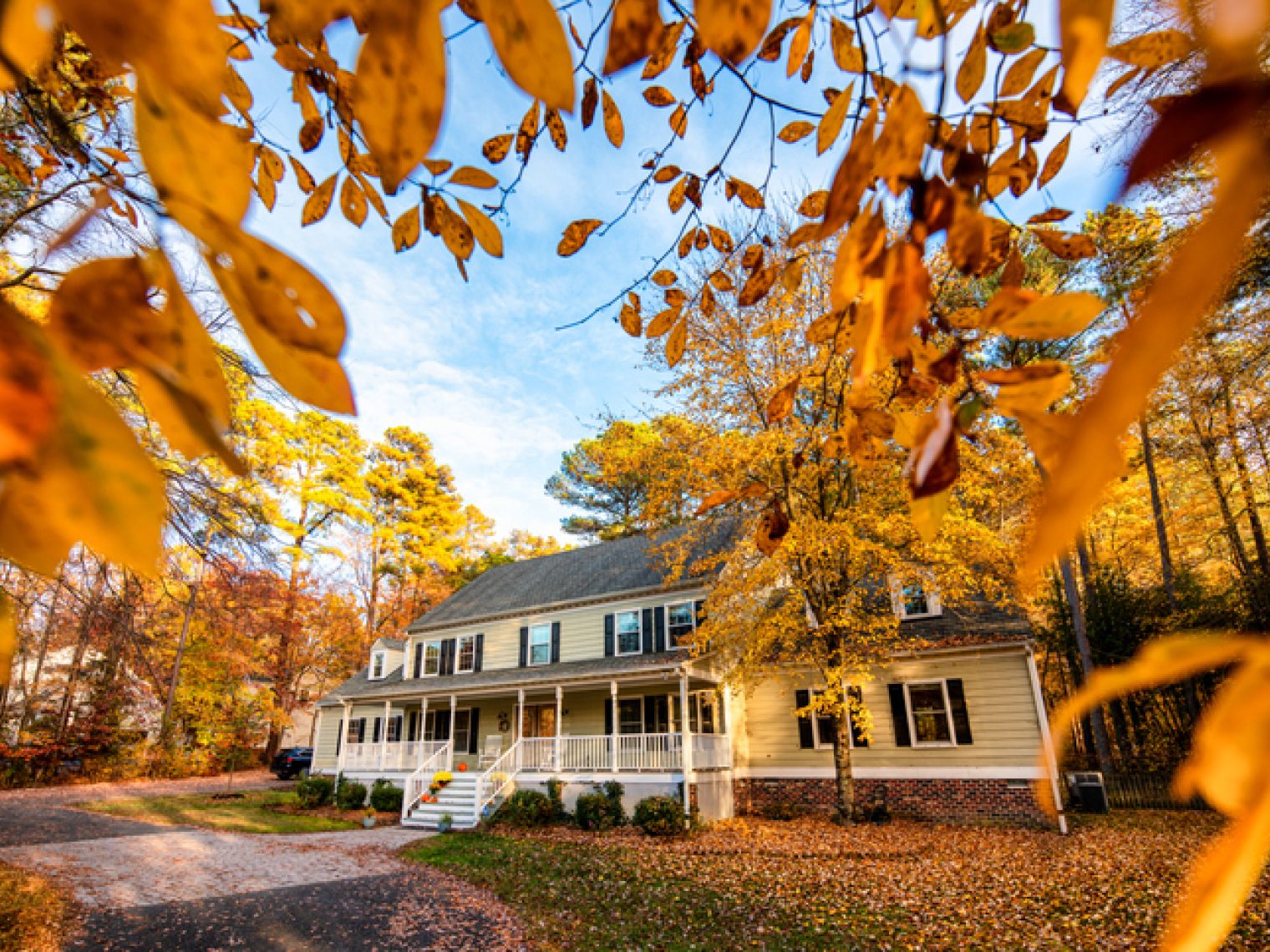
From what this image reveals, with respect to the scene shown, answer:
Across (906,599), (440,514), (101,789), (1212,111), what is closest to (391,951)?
(1212,111)

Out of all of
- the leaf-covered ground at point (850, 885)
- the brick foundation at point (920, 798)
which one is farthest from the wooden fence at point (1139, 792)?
the brick foundation at point (920, 798)

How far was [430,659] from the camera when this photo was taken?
2194cm

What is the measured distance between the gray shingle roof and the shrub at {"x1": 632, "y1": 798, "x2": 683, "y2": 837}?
18.1 feet

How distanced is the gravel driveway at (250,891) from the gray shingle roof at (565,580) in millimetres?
7476

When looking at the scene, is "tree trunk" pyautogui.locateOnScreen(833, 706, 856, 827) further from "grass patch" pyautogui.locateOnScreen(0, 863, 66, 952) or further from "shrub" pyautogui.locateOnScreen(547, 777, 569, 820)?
"grass patch" pyautogui.locateOnScreen(0, 863, 66, 952)

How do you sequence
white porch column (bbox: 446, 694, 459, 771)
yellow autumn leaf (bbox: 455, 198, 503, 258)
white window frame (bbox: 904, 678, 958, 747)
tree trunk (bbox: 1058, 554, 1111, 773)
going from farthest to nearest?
1. white porch column (bbox: 446, 694, 459, 771)
2. tree trunk (bbox: 1058, 554, 1111, 773)
3. white window frame (bbox: 904, 678, 958, 747)
4. yellow autumn leaf (bbox: 455, 198, 503, 258)

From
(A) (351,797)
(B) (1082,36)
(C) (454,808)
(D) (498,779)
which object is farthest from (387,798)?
(B) (1082,36)

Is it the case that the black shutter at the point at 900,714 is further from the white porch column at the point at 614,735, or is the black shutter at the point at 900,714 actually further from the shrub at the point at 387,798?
the shrub at the point at 387,798

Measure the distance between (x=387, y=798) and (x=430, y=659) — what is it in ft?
17.1

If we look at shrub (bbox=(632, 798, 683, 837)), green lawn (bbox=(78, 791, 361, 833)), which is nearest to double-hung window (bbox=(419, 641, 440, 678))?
green lawn (bbox=(78, 791, 361, 833))

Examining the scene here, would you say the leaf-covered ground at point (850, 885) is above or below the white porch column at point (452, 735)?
below

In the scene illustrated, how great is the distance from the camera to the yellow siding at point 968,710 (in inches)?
533

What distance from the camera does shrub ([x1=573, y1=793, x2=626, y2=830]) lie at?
44.7 ft

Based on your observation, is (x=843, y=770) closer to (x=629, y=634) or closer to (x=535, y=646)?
(x=629, y=634)
